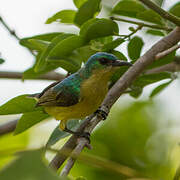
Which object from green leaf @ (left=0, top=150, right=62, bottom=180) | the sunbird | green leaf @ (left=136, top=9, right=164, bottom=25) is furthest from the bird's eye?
green leaf @ (left=0, top=150, right=62, bottom=180)

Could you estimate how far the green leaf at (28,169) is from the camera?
39.4 inches

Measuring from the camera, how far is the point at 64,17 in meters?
3.13

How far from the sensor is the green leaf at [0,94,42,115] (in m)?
2.73

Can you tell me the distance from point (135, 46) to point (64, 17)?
619 mm

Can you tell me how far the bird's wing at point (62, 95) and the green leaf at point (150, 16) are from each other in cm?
99

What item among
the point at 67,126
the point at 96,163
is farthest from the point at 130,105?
the point at 96,163

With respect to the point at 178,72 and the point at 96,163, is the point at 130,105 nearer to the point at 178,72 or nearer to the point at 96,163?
the point at 178,72

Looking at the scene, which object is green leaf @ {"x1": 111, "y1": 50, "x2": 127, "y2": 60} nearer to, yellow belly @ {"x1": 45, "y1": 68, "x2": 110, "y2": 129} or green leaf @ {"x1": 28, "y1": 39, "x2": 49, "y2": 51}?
yellow belly @ {"x1": 45, "y1": 68, "x2": 110, "y2": 129}

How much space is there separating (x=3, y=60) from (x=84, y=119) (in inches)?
32.3

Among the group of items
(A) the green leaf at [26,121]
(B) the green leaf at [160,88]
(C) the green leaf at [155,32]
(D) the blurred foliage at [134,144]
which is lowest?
(D) the blurred foliage at [134,144]

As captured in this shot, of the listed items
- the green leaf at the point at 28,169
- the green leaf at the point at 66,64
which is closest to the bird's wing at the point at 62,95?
the green leaf at the point at 66,64

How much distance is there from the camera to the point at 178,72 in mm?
3615

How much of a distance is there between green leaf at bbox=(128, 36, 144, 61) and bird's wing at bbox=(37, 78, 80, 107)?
62 cm

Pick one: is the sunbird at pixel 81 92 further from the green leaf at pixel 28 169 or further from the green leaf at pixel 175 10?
the green leaf at pixel 28 169
